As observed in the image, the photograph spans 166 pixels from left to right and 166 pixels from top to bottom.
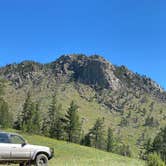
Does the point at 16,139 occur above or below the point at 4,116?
below

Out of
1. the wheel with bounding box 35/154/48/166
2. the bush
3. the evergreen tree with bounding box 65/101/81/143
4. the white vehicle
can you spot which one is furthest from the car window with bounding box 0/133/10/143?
the evergreen tree with bounding box 65/101/81/143

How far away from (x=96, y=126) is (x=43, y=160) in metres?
119

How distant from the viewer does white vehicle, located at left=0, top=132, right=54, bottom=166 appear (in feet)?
83.7

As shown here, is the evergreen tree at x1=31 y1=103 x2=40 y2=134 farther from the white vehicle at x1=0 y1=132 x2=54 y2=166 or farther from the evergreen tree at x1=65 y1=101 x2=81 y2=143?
the white vehicle at x1=0 y1=132 x2=54 y2=166

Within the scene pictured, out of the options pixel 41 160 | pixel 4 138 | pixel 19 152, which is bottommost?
pixel 41 160

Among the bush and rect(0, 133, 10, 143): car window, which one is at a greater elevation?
rect(0, 133, 10, 143): car window

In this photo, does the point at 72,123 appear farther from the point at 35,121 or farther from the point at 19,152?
the point at 19,152

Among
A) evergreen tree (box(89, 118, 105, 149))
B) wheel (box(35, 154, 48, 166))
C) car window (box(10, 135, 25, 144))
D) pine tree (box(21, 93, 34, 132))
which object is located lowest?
wheel (box(35, 154, 48, 166))

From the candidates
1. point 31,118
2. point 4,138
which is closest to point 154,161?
point 4,138

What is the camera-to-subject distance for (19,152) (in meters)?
26.0

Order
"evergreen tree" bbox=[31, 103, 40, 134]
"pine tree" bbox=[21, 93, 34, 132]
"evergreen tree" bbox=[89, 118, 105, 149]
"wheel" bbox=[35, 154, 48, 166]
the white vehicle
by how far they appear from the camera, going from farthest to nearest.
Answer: "evergreen tree" bbox=[89, 118, 105, 149] → "evergreen tree" bbox=[31, 103, 40, 134] → "pine tree" bbox=[21, 93, 34, 132] → "wheel" bbox=[35, 154, 48, 166] → the white vehicle

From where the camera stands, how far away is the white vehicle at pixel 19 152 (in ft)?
83.7

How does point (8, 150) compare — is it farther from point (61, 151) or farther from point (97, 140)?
point (97, 140)

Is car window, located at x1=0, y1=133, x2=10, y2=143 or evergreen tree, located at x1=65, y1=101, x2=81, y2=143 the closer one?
car window, located at x1=0, y1=133, x2=10, y2=143
